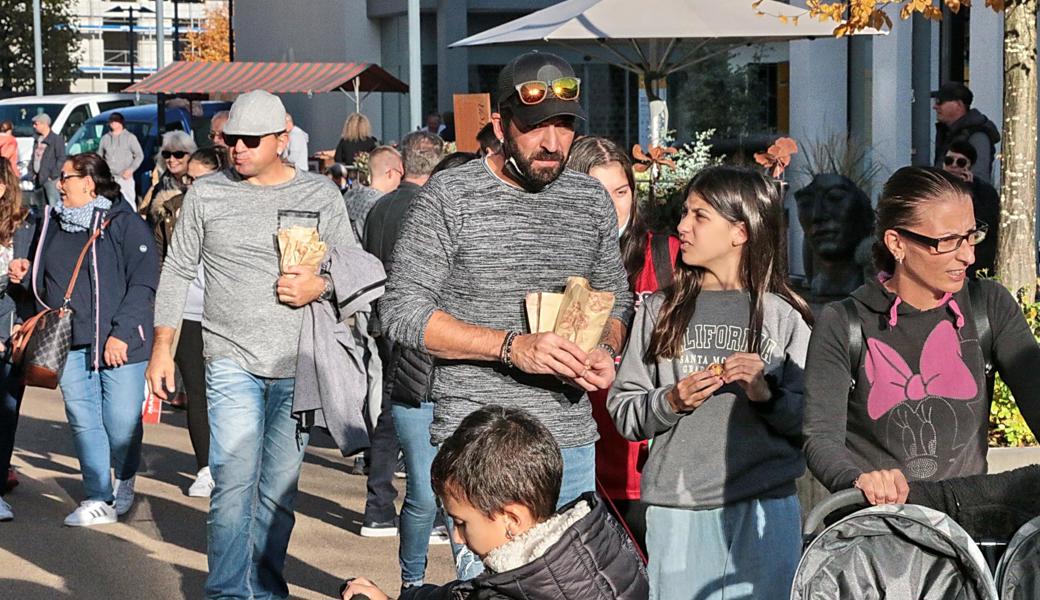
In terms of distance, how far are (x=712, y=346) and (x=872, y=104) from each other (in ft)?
44.2

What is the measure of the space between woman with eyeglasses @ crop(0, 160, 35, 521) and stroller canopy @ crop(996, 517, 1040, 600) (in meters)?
6.91

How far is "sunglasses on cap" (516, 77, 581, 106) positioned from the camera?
15.1 ft

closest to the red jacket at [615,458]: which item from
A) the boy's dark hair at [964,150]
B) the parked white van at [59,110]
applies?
the boy's dark hair at [964,150]

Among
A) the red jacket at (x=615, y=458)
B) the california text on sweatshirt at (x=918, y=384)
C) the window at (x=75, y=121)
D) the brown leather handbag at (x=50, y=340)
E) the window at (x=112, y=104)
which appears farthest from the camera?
the window at (x=112, y=104)

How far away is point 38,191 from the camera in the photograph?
1109 inches

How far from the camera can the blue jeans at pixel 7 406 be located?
9570 mm

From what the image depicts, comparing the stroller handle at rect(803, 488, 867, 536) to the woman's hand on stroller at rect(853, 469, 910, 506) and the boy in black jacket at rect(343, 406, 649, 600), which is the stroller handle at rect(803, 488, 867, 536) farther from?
the boy in black jacket at rect(343, 406, 649, 600)

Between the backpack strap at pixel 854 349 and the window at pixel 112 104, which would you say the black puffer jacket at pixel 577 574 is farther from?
the window at pixel 112 104

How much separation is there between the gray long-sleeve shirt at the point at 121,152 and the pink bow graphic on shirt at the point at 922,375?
878 inches

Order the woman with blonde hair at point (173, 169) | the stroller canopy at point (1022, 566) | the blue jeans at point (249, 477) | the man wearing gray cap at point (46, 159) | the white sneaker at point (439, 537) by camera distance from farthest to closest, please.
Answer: the man wearing gray cap at point (46, 159)
the woman with blonde hair at point (173, 169)
the white sneaker at point (439, 537)
the blue jeans at point (249, 477)
the stroller canopy at point (1022, 566)

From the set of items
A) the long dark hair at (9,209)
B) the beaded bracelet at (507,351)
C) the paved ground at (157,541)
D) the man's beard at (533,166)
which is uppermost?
the man's beard at (533,166)

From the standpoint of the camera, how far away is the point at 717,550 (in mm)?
4594

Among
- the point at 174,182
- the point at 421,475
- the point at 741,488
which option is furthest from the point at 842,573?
the point at 174,182

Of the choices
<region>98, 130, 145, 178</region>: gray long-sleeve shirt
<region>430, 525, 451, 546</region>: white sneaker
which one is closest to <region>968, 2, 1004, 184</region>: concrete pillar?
<region>430, 525, 451, 546</region>: white sneaker
